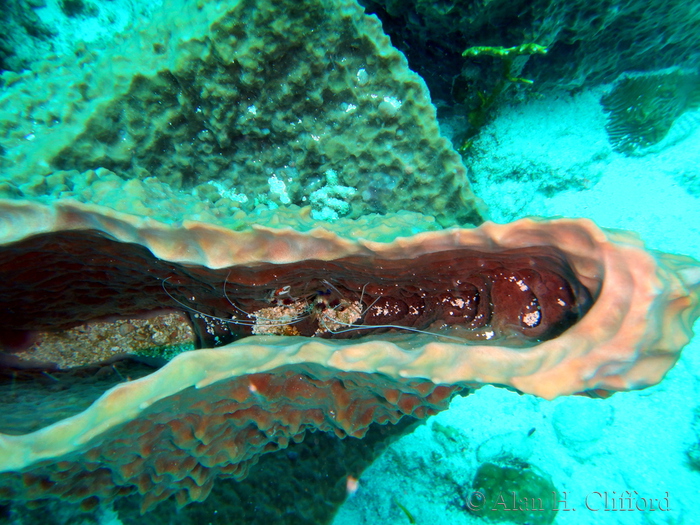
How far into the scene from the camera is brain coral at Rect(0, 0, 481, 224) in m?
2.10

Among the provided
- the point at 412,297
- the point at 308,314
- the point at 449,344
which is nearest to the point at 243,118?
the point at 308,314

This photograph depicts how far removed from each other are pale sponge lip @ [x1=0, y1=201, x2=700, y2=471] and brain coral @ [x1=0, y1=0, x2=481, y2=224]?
0.52 metres

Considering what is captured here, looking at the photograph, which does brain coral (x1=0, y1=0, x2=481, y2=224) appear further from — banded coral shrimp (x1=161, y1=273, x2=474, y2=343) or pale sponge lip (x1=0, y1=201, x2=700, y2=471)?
banded coral shrimp (x1=161, y1=273, x2=474, y2=343)

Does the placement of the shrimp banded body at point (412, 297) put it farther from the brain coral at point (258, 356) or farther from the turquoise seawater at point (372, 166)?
the turquoise seawater at point (372, 166)

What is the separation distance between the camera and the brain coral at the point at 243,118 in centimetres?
210

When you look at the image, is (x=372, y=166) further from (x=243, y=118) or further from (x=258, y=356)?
(x=258, y=356)

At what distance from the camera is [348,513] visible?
4.18m

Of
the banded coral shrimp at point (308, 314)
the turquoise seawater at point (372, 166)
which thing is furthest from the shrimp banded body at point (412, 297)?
the turquoise seawater at point (372, 166)

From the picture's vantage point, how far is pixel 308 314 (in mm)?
2248

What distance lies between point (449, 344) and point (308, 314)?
116 cm

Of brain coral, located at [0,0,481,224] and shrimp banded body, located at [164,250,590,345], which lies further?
brain coral, located at [0,0,481,224]

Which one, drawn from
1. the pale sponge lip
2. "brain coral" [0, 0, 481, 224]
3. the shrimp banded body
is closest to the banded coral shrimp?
the shrimp banded body

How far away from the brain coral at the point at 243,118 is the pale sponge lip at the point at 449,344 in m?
0.52

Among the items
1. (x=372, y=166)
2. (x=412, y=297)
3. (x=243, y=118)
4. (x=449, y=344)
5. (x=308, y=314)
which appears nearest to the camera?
(x=449, y=344)
